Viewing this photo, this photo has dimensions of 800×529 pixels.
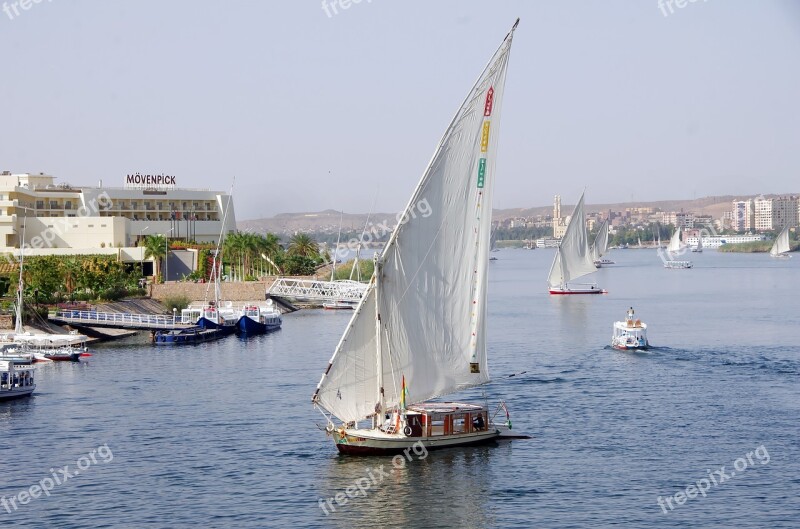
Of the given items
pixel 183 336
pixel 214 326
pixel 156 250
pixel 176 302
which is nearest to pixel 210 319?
pixel 214 326

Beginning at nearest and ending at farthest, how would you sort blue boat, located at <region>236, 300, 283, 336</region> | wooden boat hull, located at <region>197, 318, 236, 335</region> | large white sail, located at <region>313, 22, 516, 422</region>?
1. large white sail, located at <region>313, 22, 516, 422</region>
2. wooden boat hull, located at <region>197, 318, 236, 335</region>
3. blue boat, located at <region>236, 300, 283, 336</region>

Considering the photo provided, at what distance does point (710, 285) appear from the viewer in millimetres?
176500

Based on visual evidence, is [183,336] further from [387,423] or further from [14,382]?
[387,423]

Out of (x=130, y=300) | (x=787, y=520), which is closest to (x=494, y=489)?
(x=787, y=520)

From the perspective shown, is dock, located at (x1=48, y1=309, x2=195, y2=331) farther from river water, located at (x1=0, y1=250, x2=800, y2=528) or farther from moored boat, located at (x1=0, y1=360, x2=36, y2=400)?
moored boat, located at (x1=0, y1=360, x2=36, y2=400)

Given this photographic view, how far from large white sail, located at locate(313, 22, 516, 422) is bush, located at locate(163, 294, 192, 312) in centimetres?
7172

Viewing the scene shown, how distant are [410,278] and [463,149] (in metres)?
5.30

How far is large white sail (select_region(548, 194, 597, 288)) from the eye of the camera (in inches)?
6127

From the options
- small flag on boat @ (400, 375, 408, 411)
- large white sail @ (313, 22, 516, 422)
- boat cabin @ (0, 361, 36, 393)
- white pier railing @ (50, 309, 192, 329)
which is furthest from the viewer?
white pier railing @ (50, 309, 192, 329)

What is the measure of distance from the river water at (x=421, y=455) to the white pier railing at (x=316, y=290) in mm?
51726

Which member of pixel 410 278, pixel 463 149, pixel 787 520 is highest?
pixel 463 149

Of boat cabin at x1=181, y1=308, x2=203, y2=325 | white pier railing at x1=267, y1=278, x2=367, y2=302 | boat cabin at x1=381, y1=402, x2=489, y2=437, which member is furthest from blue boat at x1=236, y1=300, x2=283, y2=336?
boat cabin at x1=381, y1=402, x2=489, y2=437

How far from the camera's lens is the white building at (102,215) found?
131875 mm

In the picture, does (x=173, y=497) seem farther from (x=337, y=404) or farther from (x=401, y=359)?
(x=401, y=359)
